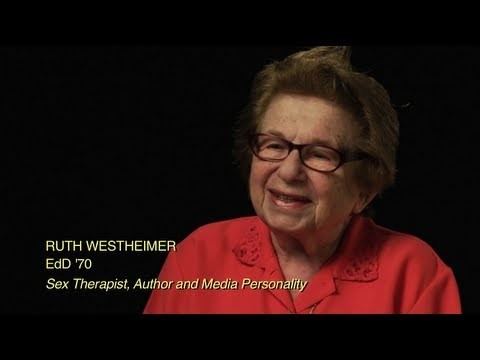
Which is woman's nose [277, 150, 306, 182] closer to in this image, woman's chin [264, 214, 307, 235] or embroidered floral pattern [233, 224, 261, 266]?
woman's chin [264, 214, 307, 235]

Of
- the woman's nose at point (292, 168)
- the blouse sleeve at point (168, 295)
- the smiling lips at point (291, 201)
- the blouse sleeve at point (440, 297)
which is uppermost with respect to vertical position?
the woman's nose at point (292, 168)

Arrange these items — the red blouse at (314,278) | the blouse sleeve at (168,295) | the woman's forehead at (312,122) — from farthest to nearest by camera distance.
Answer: the blouse sleeve at (168,295)
the red blouse at (314,278)
the woman's forehead at (312,122)

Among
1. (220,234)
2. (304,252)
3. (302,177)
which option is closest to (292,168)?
(302,177)

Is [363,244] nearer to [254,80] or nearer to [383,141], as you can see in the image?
[383,141]

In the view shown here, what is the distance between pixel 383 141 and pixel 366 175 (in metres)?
0.12

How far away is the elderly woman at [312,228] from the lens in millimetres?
2260

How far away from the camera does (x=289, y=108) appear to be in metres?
2.28

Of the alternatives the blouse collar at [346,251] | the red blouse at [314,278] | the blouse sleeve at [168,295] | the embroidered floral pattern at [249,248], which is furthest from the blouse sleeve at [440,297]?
the blouse sleeve at [168,295]

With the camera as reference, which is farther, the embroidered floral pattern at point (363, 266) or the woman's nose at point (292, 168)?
the embroidered floral pattern at point (363, 266)

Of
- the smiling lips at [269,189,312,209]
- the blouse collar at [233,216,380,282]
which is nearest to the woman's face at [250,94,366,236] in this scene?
the smiling lips at [269,189,312,209]

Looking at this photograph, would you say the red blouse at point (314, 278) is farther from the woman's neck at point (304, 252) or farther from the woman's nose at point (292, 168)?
the woman's nose at point (292, 168)

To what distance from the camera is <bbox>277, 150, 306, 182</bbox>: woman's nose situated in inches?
88.2

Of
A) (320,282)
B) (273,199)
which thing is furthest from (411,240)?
(273,199)

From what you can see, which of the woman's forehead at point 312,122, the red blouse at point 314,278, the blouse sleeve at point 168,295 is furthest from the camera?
the blouse sleeve at point 168,295
